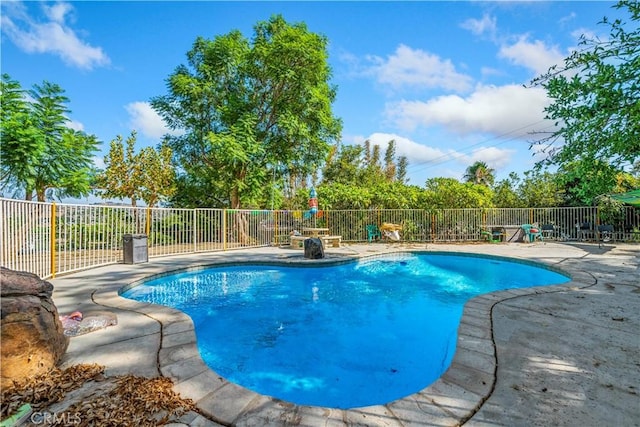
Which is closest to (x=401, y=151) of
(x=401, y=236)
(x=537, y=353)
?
(x=401, y=236)

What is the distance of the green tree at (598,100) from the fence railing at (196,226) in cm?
771

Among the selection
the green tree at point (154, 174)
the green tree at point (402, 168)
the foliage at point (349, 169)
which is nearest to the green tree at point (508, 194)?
the foliage at point (349, 169)

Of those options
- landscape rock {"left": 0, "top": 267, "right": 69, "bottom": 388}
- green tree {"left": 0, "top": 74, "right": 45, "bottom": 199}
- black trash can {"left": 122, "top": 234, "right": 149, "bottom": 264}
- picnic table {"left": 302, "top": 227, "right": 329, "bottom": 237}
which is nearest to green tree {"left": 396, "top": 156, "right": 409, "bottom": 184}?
picnic table {"left": 302, "top": 227, "right": 329, "bottom": 237}

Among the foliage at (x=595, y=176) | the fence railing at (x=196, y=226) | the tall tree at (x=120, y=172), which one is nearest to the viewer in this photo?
the foliage at (x=595, y=176)

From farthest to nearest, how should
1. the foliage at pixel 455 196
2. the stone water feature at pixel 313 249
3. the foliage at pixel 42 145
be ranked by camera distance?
the foliage at pixel 455 196 < the stone water feature at pixel 313 249 < the foliage at pixel 42 145

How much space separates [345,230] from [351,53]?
8008 millimetres

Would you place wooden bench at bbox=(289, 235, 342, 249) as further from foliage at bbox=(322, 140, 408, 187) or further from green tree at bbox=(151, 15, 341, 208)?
foliage at bbox=(322, 140, 408, 187)

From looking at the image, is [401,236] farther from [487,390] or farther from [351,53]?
[487,390]

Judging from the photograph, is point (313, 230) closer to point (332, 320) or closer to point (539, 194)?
point (332, 320)


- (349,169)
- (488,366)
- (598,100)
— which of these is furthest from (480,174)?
(488,366)

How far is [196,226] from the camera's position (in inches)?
442

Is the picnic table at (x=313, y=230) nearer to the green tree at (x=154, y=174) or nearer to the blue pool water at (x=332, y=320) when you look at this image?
the blue pool water at (x=332, y=320)

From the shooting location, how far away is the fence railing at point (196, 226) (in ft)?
18.9

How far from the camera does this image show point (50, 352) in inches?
94.0
